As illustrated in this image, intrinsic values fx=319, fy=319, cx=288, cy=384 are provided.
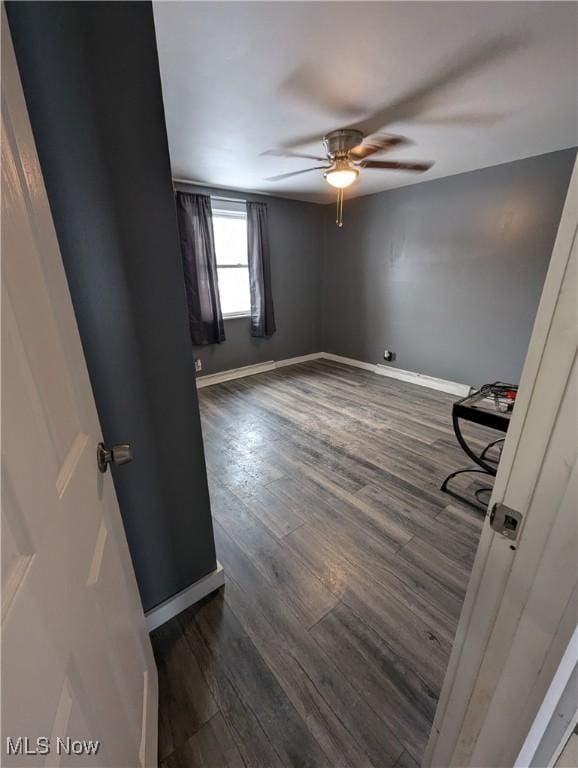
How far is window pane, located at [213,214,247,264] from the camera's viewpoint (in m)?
3.99

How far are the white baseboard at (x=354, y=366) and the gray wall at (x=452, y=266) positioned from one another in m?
0.09

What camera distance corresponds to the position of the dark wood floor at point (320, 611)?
3.35ft

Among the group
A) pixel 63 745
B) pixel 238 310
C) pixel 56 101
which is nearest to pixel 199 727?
pixel 63 745

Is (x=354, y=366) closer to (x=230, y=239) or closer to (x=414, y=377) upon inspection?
(x=414, y=377)

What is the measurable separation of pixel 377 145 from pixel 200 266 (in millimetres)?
2137

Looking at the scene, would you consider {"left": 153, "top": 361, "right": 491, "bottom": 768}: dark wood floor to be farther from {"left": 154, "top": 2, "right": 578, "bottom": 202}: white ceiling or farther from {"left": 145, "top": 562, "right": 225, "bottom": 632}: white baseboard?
{"left": 154, "top": 2, "right": 578, "bottom": 202}: white ceiling

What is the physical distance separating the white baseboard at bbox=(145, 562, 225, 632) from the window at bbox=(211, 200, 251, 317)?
130 inches

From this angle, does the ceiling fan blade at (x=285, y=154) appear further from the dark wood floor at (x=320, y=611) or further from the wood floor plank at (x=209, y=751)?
the wood floor plank at (x=209, y=751)

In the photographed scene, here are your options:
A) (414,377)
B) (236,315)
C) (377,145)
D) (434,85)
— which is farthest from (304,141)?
(414,377)

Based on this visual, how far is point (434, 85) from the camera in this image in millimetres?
1708

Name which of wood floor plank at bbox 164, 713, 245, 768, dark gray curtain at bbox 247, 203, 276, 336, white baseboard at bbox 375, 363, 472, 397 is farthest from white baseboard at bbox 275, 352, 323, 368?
wood floor plank at bbox 164, 713, 245, 768

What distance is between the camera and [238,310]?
436cm

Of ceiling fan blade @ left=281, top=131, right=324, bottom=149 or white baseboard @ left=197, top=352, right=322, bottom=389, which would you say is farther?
white baseboard @ left=197, top=352, right=322, bottom=389

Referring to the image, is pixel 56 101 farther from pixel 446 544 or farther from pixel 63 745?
pixel 446 544
